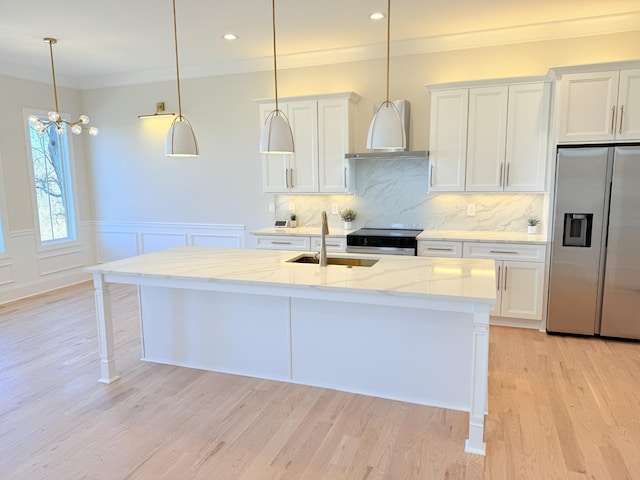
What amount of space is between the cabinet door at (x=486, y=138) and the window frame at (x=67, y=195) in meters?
5.30

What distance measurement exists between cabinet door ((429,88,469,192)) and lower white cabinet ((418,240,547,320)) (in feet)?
2.17

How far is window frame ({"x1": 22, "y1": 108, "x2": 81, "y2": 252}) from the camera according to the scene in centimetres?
548

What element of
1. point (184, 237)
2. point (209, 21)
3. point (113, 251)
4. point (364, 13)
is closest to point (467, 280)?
point (364, 13)

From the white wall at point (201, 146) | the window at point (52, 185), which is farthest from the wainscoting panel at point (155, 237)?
the window at point (52, 185)

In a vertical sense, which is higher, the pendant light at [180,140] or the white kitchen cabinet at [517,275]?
the pendant light at [180,140]

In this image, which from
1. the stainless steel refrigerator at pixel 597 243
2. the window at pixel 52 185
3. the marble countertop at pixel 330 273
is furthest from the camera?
the window at pixel 52 185

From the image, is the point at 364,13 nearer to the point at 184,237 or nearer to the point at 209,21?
the point at 209,21

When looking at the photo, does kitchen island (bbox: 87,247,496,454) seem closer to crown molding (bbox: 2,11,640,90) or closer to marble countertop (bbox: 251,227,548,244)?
marble countertop (bbox: 251,227,548,244)

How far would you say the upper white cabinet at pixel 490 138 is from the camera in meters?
4.05

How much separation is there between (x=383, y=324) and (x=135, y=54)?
166 inches

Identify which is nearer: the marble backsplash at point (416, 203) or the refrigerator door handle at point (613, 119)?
the refrigerator door handle at point (613, 119)

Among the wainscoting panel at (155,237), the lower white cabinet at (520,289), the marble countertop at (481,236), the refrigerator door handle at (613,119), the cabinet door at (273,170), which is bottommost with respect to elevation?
the lower white cabinet at (520,289)

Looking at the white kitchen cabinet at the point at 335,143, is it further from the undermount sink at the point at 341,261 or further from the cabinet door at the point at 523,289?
the cabinet door at the point at 523,289

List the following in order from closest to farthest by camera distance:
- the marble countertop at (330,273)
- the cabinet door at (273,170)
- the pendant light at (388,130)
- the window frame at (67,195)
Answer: the marble countertop at (330,273) → the pendant light at (388,130) → the cabinet door at (273,170) → the window frame at (67,195)
